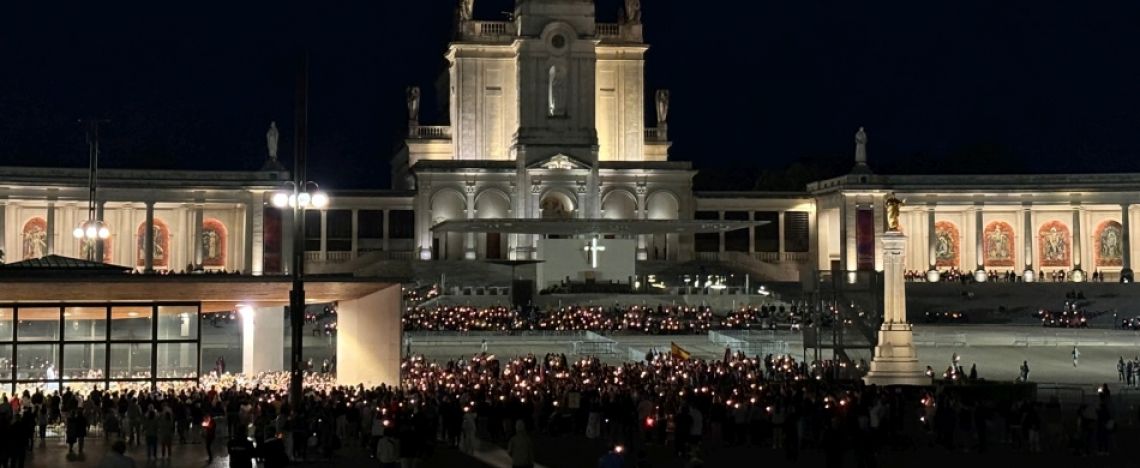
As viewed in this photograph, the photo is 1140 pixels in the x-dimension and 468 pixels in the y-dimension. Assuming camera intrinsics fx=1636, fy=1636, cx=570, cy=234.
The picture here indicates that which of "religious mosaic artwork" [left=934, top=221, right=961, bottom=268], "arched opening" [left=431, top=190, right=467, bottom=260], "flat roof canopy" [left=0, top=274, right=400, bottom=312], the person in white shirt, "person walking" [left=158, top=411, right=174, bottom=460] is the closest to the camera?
the person in white shirt

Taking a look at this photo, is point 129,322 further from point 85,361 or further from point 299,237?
point 299,237

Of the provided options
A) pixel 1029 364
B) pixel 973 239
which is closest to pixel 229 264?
pixel 973 239

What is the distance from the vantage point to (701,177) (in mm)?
133250

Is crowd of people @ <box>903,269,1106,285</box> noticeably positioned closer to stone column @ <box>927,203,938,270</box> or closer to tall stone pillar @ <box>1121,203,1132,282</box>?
stone column @ <box>927,203,938,270</box>

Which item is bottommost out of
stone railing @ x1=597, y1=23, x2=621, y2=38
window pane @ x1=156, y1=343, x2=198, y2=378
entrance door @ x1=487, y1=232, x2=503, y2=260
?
window pane @ x1=156, y1=343, x2=198, y2=378

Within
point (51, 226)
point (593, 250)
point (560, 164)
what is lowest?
point (593, 250)

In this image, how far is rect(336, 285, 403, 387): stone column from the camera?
1475 inches

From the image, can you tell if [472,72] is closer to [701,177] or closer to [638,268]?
[638,268]

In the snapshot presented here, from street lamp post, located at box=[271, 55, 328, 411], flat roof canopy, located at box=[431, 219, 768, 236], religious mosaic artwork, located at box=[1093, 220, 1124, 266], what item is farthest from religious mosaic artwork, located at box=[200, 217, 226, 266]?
street lamp post, located at box=[271, 55, 328, 411]

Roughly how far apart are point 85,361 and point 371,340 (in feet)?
21.2

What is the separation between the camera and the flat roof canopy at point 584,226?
7275 cm

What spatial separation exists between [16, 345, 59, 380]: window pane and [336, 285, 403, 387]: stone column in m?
7.01

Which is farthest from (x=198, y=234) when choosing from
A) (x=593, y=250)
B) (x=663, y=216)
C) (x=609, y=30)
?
(x=609, y=30)

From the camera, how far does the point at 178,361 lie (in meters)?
36.8
